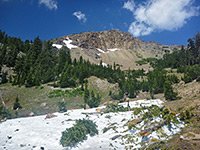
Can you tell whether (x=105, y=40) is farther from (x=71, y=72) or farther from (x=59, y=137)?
(x=59, y=137)

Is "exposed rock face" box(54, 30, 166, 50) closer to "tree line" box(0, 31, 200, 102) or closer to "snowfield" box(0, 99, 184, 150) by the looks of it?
"tree line" box(0, 31, 200, 102)

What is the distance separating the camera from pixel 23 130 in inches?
442

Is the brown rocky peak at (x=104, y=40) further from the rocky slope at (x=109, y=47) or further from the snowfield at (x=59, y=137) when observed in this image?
the snowfield at (x=59, y=137)

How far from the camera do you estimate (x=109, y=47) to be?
429ft

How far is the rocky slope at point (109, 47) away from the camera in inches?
4151

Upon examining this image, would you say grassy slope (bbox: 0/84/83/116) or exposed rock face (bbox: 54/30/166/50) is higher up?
exposed rock face (bbox: 54/30/166/50)

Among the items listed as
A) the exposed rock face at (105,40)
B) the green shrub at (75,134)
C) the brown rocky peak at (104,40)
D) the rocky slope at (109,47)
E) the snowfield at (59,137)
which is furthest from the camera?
the exposed rock face at (105,40)

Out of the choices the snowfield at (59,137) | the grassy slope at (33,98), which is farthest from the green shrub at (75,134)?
the grassy slope at (33,98)

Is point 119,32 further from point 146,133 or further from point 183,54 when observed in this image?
point 146,133

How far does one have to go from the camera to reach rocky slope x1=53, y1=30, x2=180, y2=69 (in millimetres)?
105438

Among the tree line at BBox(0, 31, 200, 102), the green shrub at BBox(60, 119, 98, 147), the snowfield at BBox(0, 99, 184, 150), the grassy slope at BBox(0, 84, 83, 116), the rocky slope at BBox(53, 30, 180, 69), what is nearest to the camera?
the snowfield at BBox(0, 99, 184, 150)

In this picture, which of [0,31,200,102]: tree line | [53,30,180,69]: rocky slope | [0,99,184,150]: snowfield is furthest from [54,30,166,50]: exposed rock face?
[0,99,184,150]: snowfield

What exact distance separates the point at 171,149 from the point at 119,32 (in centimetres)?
15077

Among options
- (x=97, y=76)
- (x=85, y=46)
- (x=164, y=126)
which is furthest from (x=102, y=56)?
(x=164, y=126)
